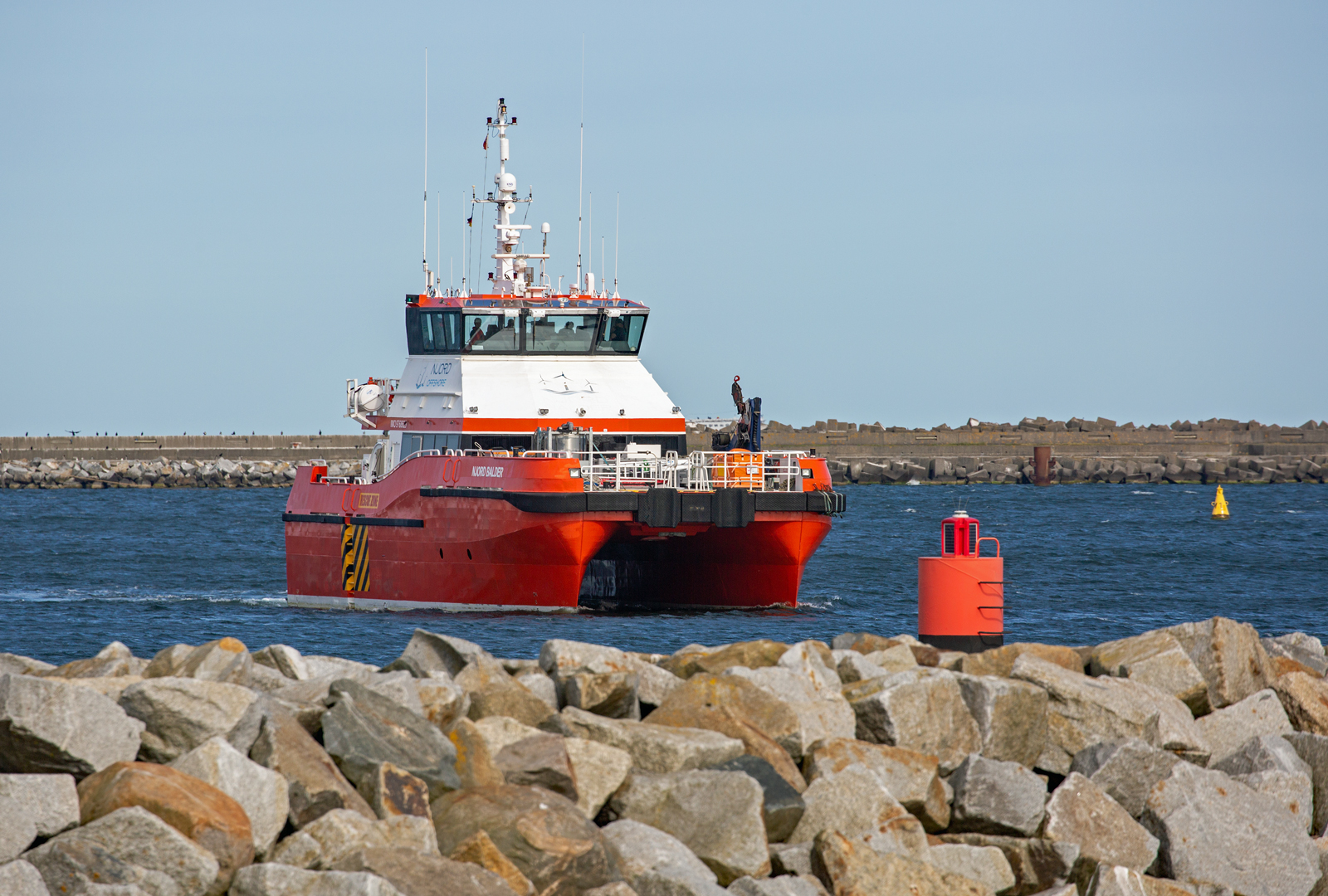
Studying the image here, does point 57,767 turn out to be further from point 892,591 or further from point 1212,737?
point 892,591

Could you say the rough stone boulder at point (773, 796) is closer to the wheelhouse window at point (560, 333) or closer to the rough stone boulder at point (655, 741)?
the rough stone boulder at point (655, 741)

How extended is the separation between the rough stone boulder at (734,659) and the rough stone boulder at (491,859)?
271 centimetres

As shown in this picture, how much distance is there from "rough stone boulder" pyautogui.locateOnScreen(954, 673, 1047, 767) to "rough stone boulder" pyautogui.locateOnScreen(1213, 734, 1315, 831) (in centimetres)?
106

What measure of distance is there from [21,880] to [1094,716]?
209 inches

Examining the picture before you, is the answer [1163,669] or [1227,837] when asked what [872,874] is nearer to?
[1227,837]

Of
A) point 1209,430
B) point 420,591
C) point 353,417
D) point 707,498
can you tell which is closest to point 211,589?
point 353,417

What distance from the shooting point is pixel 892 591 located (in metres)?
24.6

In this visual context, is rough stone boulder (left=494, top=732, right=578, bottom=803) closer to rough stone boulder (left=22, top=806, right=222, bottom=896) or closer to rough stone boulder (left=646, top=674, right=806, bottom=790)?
rough stone boulder (left=646, top=674, right=806, bottom=790)

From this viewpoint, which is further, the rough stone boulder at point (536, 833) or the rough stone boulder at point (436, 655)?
the rough stone boulder at point (436, 655)

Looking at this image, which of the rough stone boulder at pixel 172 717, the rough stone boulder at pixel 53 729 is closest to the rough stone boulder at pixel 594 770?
the rough stone boulder at pixel 172 717

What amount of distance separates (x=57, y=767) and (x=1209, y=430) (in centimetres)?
7883

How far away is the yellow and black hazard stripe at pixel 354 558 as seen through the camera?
71.9ft

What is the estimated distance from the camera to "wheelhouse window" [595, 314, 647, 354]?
72.3 ft

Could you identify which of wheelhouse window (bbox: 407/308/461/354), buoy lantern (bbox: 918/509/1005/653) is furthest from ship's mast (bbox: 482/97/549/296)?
buoy lantern (bbox: 918/509/1005/653)
